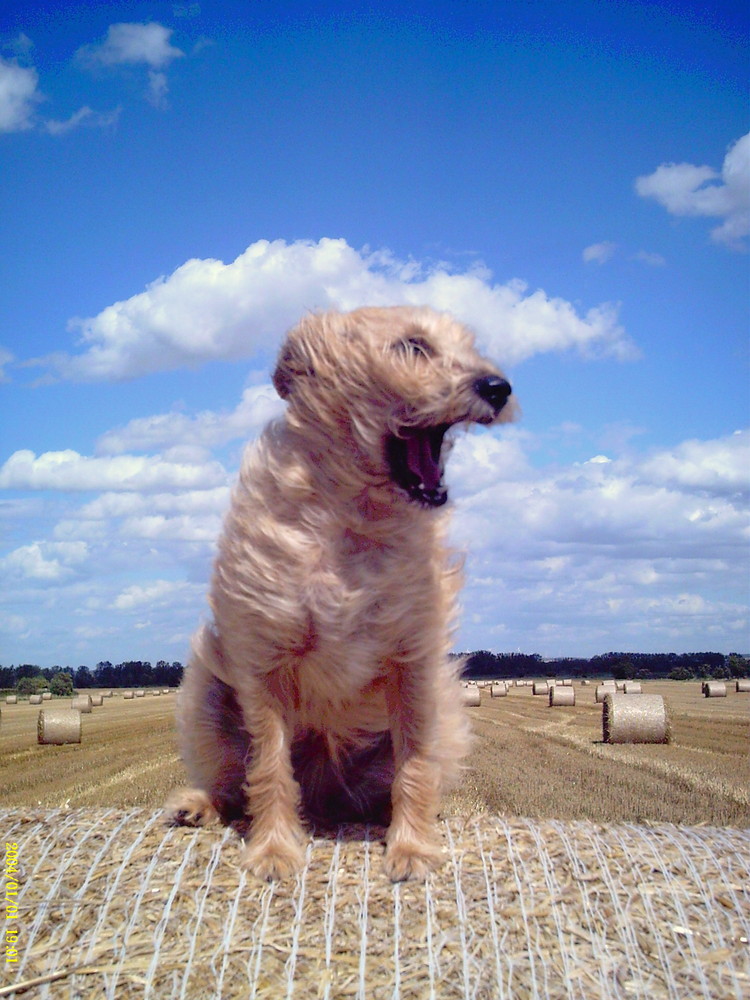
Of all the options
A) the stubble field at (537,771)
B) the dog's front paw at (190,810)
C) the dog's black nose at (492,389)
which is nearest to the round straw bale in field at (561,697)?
the stubble field at (537,771)

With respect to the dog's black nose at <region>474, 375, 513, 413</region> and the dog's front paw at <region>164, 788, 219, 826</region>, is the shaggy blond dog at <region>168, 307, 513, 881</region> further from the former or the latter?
the dog's front paw at <region>164, 788, 219, 826</region>

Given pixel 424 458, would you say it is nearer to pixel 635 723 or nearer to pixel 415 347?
pixel 415 347

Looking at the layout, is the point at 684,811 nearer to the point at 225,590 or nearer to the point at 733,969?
the point at 733,969

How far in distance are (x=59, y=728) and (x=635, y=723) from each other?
9.99 m

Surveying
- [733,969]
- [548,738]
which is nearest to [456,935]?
[733,969]

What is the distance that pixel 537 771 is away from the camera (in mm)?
10133

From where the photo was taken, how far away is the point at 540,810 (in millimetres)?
7637

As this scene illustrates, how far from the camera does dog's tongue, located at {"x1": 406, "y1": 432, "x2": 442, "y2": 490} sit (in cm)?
333

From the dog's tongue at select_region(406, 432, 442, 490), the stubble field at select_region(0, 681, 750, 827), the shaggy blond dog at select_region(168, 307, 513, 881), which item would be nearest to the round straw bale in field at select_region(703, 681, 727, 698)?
the stubble field at select_region(0, 681, 750, 827)

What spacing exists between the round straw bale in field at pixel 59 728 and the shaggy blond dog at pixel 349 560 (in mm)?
12713

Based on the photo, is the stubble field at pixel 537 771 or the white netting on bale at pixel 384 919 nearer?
the white netting on bale at pixel 384 919

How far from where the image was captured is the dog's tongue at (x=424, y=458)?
333 centimetres

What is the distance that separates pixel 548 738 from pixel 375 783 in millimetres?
10762

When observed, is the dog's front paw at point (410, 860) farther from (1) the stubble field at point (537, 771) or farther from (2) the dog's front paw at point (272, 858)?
(1) the stubble field at point (537, 771)
